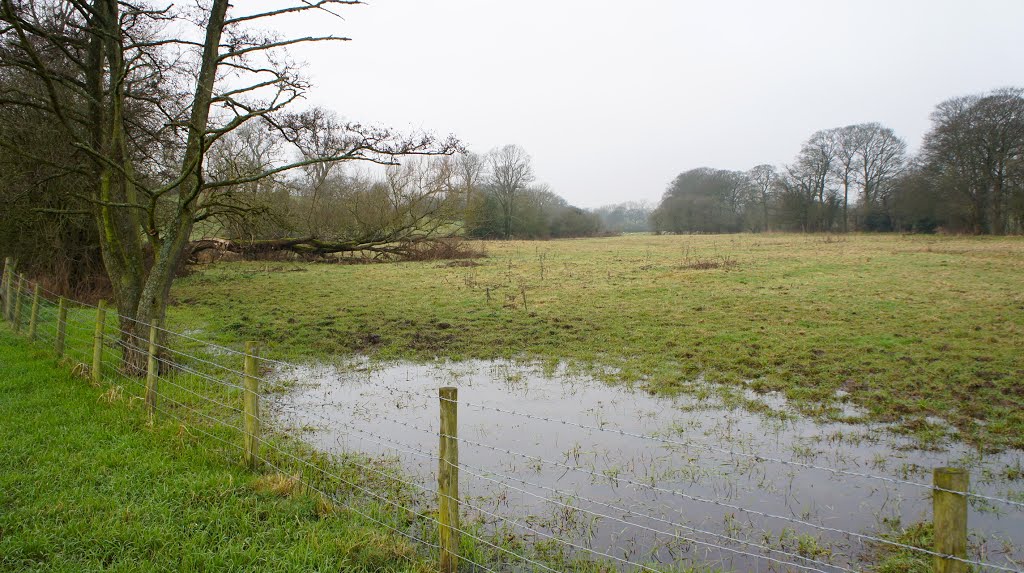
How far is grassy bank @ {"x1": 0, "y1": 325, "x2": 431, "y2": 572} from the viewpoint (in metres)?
4.16

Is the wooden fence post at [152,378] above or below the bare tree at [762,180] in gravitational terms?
below

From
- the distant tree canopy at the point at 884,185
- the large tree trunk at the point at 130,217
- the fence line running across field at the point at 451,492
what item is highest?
the distant tree canopy at the point at 884,185

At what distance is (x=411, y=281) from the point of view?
2250 centimetres

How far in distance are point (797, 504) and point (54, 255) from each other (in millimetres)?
20169

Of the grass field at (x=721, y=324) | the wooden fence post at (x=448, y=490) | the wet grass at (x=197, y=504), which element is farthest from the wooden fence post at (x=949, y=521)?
the grass field at (x=721, y=324)

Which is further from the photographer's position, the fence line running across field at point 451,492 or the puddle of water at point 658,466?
the puddle of water at point 658,466

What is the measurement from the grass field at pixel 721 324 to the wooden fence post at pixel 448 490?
18.0 feet

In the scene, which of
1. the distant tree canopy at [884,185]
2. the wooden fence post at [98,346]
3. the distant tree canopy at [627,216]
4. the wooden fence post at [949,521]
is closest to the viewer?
the wooden fence post at [949,521]

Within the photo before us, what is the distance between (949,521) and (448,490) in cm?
283

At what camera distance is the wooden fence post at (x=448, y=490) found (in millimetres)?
4098

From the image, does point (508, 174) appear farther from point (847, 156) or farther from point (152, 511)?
point (152, 511)

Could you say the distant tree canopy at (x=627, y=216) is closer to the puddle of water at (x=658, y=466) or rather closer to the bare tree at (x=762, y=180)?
the bare tree at (x=762, y=180)

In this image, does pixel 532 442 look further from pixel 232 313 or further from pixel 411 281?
pixel 411 281

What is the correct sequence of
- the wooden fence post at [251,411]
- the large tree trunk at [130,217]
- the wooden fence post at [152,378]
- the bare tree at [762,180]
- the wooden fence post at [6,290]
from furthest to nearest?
the bare tree at [762,180] → the wooden fence post at [6,290] → the large tree trunk at [130,217] → the wooden fence post at [152,378] → the wooden fence post at [251,411]
